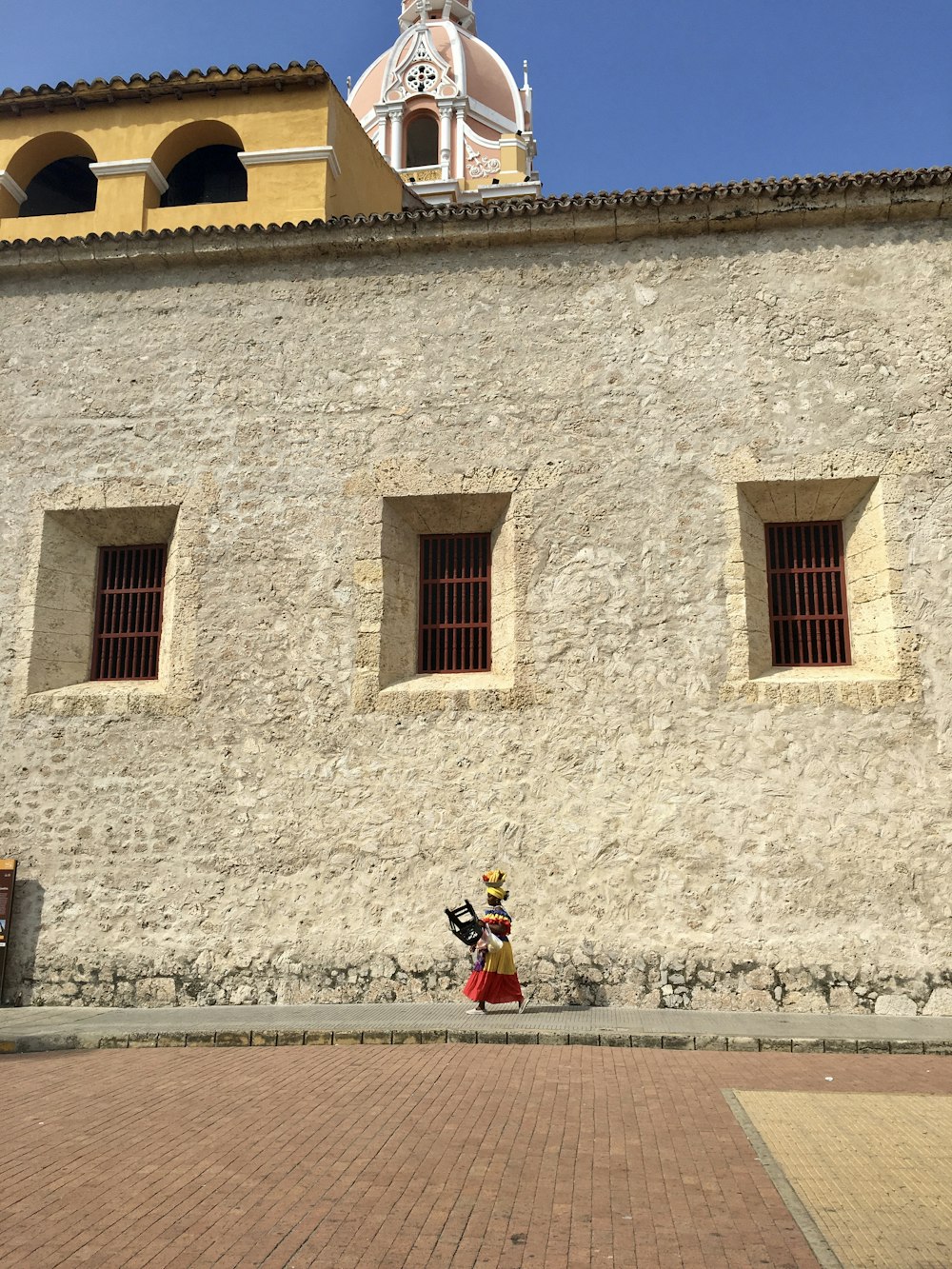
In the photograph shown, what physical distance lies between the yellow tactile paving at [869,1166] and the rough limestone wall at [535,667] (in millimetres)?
2670

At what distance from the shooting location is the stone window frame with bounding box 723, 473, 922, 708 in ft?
27.1

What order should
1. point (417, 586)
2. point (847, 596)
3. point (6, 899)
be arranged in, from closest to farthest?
point (6, 899)
point (847, 596)
point (417, 586)

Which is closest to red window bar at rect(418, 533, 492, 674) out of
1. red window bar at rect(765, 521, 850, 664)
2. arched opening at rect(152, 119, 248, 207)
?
red window bar at rect(765, 521, 850, 664)

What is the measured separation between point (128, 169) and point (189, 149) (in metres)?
0.98

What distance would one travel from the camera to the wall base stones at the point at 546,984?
7730 mm

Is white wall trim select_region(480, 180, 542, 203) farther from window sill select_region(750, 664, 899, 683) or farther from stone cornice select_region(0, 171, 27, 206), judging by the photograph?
window sill select_region(750, 664, 899, 683)

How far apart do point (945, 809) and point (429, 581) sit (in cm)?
497

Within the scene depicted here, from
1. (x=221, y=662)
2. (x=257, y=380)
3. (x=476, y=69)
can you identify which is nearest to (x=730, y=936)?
(x=221, y=662)

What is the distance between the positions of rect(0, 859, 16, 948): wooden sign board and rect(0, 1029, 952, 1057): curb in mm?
1558

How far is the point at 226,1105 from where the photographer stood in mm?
5367

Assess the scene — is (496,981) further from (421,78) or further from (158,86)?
(421,78)

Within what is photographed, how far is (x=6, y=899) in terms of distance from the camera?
8.47 meters

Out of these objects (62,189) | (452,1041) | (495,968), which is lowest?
(452,1041)

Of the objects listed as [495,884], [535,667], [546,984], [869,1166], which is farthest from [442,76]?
[869,1166]
